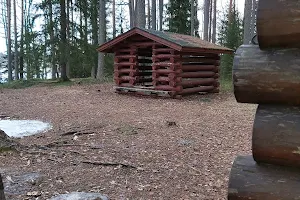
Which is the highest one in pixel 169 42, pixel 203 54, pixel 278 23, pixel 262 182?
pixel 169 42

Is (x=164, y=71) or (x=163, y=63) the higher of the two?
(x=163, y=63)

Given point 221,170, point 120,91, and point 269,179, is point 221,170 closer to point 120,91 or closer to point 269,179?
point 269,179

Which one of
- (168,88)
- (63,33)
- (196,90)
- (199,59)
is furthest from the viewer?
(63,33)

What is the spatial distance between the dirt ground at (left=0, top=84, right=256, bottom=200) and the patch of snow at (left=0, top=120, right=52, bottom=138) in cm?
30

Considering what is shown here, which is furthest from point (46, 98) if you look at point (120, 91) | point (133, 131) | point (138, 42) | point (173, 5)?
point (173, 5)

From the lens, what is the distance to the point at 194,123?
757 cm

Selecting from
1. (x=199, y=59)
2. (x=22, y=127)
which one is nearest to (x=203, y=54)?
(x=199, y=59)

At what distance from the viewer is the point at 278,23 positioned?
1782 millimetres

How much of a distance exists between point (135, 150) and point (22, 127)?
132 inches

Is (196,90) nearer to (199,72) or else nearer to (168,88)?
(199,72)

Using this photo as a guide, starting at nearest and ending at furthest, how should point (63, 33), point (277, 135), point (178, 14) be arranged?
1. point (277, 135)
2. point (63, 33)
3. point (178, 14)

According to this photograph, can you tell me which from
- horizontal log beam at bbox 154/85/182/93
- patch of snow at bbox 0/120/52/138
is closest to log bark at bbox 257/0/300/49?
patch of snow at bbox 0/120/52/138

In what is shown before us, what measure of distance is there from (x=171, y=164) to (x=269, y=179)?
300 cm

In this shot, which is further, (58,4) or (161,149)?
(58,4)
